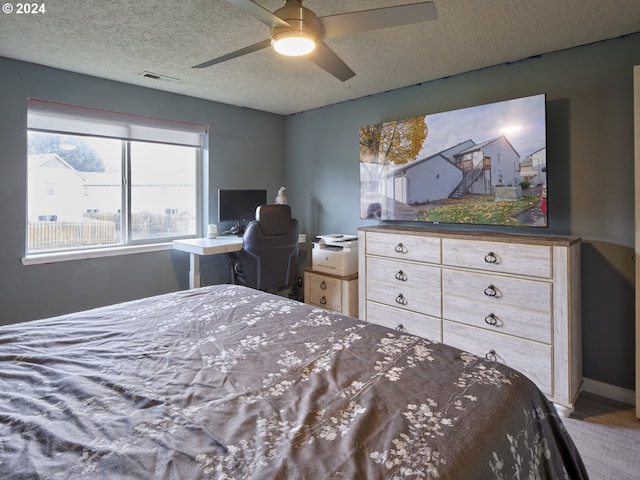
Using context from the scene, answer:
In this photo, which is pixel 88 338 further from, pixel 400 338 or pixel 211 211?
pixel 211 211

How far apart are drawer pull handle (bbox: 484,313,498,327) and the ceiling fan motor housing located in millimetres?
2018

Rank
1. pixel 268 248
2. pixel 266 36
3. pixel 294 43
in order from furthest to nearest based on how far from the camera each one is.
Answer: pixel 268 248 → pixel 266 36 → pixel 294 43

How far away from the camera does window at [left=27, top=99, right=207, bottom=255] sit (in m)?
3.03

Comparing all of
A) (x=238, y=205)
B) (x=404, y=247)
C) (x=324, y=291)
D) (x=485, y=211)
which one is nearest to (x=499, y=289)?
(x=485, y=211)

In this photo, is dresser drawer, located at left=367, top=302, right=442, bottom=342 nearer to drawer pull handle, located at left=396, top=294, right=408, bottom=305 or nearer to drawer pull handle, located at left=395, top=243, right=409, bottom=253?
drawer pull handle, located at left=396, top=294, right=408, bottom=305

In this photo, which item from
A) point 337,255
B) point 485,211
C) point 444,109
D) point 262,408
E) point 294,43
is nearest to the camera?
point 262,408

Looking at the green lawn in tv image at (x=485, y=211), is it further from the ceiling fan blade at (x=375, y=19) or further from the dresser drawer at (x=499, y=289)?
the ceiling fan blade at (x=375, y=19)

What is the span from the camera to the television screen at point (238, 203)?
3.94m

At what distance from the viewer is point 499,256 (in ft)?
8.00

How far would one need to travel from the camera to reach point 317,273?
3789mm

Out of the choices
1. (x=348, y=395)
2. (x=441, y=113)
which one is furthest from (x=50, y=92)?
(x=348, y=395)

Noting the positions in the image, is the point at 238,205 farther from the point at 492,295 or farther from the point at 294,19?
the point at 492,295

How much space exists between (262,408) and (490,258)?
201cm

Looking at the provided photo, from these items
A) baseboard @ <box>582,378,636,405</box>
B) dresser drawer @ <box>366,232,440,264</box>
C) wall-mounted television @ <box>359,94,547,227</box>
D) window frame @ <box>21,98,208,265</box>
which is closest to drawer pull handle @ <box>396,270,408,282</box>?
dresser drawer @ <box>366,232,440,264</box>
